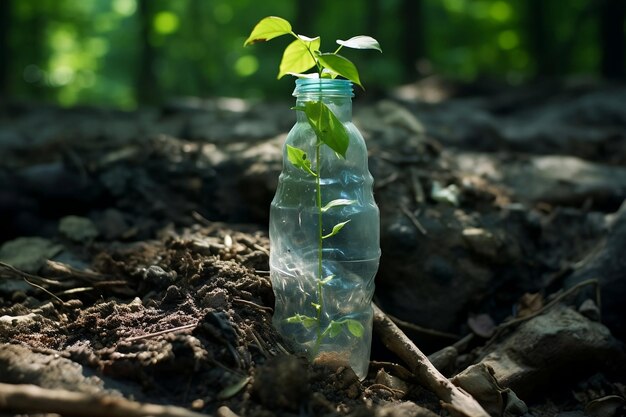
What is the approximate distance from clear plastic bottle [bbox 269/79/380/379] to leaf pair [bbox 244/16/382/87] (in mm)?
288

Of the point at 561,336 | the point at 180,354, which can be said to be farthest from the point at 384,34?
the point at 180,354

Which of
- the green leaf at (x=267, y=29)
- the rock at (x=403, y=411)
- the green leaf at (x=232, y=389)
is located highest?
the green leaf at (x=267, y=29)

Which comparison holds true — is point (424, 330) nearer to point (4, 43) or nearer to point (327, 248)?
point (327, 248)

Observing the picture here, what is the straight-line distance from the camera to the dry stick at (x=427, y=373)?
2498mm

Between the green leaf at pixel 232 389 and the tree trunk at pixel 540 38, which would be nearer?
the green leaf at pixel 232 389

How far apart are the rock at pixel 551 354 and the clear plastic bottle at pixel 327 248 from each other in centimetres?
74

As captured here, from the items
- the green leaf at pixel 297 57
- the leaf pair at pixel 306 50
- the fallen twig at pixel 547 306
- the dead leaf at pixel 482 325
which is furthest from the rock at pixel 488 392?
the green leaf at pixel 297 57

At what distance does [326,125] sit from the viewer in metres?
2.48

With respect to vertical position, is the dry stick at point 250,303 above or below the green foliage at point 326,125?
below

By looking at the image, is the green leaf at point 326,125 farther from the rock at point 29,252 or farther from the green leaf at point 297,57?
the rock at point 29,252

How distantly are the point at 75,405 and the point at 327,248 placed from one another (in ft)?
4.18

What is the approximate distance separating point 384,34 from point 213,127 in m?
8.66

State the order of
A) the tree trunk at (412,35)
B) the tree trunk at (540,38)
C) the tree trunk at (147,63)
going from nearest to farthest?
the tree trunk at (147,63) < the tree trunk at (412,35) < the tree trunk at (540,38)

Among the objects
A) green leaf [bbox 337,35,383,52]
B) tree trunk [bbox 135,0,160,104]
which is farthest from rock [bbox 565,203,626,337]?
tree trunk [bbox 135,0,160,104]
